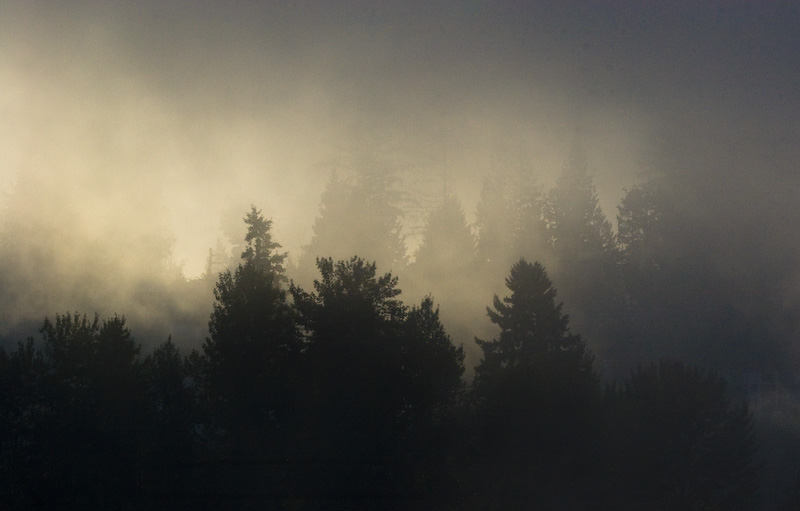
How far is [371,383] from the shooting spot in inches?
1505

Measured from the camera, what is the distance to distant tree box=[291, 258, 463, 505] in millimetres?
37125

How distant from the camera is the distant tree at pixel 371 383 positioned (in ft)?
122

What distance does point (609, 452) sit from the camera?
151ft

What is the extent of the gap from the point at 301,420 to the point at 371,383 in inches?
181

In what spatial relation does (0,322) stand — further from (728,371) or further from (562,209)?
(728,371)

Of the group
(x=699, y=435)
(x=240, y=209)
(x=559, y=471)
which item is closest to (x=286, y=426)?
(x=559, y=471)

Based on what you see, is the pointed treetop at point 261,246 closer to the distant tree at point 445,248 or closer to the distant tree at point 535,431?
the distant tree at point 535,431

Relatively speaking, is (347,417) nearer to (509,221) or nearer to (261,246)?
(261,246)

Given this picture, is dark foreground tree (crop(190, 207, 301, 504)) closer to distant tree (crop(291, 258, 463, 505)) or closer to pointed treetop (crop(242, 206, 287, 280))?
distant tree (crop(291, 258, 463, 505))

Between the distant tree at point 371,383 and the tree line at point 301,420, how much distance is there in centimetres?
8

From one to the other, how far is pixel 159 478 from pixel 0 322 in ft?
164

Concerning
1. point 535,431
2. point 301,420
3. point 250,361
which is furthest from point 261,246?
point 535,431

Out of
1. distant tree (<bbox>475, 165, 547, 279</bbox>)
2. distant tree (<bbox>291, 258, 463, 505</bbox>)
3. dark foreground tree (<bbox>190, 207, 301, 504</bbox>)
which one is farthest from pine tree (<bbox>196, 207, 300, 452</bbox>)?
distant tree (<bbox>475, 165, 547, 279</bbox>)

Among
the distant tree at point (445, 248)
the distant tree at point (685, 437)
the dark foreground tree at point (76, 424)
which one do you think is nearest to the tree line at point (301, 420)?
the dark foreground tree at point (76, 424)
